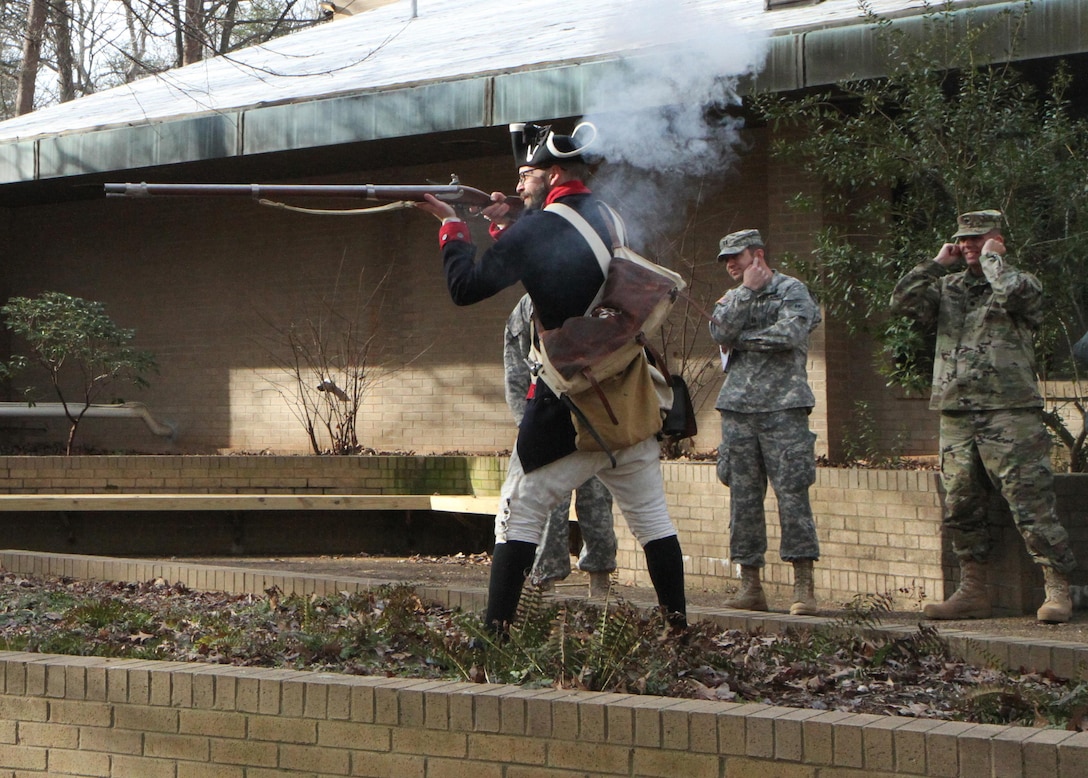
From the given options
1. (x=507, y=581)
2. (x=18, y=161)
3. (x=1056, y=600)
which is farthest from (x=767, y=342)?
Result: (x=18, y=161)

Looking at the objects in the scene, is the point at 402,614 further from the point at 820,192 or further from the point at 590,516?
the point at 820,192

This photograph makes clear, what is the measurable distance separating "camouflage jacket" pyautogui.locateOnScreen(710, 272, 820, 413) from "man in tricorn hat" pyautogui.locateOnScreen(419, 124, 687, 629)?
2041mm

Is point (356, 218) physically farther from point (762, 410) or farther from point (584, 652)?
point (584, 652)

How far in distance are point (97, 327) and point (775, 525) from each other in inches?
330

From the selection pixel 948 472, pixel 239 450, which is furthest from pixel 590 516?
pixel 239 450

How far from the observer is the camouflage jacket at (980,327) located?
7164 millimetres

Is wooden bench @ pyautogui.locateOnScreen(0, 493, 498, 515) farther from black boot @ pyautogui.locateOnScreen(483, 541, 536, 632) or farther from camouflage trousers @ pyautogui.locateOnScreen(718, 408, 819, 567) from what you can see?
black boot @ pyautogui.locateOnScreen(483, 541, 536, 632)

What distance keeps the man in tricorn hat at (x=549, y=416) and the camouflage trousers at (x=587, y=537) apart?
2325 millimetres

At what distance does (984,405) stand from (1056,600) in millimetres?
1018

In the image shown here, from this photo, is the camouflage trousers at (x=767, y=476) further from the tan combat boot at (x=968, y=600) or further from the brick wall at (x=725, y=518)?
the brick wall at (x=725, y=518)

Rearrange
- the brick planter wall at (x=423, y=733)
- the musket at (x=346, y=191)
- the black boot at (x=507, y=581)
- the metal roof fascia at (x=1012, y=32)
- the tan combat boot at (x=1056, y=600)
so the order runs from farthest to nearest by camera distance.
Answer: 1. the metal roof fascia at (x=1012, y=32)
2. the tan combat boot at (x=1056, y=600)
3. the musket at (x=346, y=191)
4. the black boot at (x=507, y=581)
5. the brick planter wall at (x=423, y=733)

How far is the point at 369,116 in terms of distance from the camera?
12.7 meters

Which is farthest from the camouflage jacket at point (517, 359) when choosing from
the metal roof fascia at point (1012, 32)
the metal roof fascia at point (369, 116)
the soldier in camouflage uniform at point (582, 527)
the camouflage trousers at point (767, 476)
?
the metal roof fascia at point (369, 116)

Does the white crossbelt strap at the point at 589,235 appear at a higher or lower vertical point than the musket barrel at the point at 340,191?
lower
